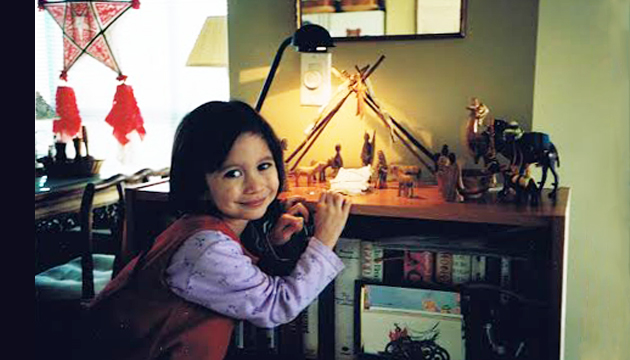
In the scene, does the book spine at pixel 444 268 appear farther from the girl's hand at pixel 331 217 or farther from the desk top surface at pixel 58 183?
the desk top surface at pixel 58 183

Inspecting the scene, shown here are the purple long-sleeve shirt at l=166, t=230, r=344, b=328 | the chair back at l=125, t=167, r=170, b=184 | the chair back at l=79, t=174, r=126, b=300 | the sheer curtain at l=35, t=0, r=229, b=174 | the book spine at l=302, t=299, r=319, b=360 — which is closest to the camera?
the purple long-sleeve shirt at l=166, t=230, r=344, b=328

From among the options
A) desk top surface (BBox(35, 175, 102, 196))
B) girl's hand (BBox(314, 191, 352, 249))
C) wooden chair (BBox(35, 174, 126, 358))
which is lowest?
wooden chair (BBox(35, 174, 126, 358))

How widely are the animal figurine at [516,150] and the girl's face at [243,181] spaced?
1.62 feet

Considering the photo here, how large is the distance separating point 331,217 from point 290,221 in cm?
12

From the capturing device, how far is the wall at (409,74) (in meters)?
1.48

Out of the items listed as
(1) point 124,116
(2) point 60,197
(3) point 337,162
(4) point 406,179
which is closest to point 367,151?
(3) point 337,162

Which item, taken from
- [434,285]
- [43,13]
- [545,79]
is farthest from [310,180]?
[43,13]

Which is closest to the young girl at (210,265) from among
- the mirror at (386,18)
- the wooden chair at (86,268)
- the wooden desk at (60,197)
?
the mirror at (386,18)

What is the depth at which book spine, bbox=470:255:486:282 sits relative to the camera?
128cm

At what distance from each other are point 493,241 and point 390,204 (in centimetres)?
25

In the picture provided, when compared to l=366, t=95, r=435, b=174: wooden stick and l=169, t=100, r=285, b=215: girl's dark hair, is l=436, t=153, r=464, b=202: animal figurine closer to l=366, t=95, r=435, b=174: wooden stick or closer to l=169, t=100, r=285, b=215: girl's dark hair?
l=366, t=95, r=435, b=174: wooden stick

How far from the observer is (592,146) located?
5.63 feet

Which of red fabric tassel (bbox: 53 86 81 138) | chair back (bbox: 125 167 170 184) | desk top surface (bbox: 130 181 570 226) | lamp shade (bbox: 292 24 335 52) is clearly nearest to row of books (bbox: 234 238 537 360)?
desk top surface (bbox: 130 181 570 226)

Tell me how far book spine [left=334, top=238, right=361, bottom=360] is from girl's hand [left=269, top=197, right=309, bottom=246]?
5.4 inches
